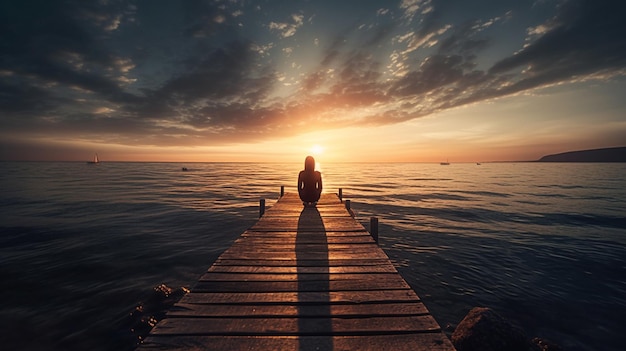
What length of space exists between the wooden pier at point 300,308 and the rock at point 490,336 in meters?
2.18

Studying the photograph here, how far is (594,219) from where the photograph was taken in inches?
744

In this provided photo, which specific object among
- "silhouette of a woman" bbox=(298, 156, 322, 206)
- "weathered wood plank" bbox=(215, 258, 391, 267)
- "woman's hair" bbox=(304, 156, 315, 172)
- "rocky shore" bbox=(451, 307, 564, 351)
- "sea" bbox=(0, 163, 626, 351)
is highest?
"woman's hair" bbox=(304, 156, 315, 172)

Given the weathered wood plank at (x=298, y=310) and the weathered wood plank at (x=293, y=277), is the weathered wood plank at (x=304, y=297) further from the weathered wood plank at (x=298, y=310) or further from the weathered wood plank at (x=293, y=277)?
the weathered wood plank at (x=293, y=277)

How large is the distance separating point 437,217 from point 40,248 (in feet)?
79.3

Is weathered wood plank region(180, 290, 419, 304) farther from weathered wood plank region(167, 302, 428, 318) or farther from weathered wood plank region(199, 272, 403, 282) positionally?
weathered wood plank region(199, 272, 403, 282)

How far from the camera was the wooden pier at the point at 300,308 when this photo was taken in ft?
9.02

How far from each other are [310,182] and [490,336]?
7798 mm

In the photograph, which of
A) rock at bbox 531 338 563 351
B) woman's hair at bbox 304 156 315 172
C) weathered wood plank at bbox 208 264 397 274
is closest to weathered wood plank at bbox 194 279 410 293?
weathered wood plank at bbox 208 264 397 274

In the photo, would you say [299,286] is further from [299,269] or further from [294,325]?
[294,325]

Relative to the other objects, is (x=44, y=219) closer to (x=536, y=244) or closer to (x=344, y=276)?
(x=344, y=276)

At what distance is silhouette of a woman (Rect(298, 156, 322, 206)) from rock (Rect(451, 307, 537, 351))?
7049 millimetres

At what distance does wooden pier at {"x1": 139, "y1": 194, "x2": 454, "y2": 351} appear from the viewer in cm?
275

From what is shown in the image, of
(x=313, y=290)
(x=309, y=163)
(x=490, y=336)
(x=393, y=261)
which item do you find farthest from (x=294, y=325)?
(x=393, y=261)

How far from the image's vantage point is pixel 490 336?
192 inches
